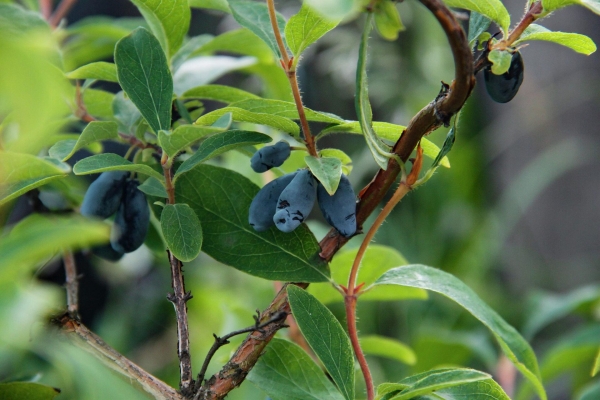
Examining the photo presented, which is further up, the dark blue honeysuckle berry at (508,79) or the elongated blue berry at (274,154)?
the dark blue honeysuckle berry at (508,79)

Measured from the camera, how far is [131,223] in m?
0.51

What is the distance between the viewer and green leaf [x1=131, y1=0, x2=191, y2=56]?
49 cm

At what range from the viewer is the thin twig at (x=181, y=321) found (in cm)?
43

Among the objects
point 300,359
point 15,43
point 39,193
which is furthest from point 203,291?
point 15,43

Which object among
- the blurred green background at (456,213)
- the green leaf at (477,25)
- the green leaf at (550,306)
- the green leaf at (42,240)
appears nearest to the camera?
the green leaf at (42,240)

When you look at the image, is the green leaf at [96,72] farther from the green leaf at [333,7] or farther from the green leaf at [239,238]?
the green leaf at [333,7]

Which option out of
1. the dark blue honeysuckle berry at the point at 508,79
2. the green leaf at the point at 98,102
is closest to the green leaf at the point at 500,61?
the dark blue honeysuckle berry at the point at 508,79

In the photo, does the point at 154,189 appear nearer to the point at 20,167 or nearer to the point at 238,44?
the point at 20,167

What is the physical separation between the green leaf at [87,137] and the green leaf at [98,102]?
0.44ft

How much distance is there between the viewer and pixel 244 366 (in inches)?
17.9

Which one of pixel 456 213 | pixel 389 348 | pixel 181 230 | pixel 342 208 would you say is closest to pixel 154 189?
pixel 181 230

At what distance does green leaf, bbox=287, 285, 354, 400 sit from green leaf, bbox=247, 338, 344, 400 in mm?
30

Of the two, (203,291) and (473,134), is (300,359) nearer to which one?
(203,291)

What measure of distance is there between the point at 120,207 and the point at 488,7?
1.09 feet
